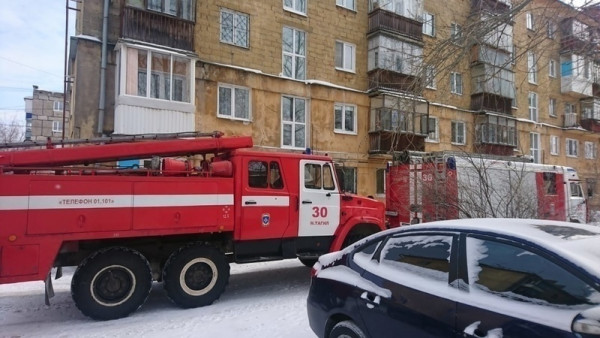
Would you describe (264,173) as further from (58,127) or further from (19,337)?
(58,127)

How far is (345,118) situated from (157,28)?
371 inches

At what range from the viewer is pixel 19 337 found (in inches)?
217

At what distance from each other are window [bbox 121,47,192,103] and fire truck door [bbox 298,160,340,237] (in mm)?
9365

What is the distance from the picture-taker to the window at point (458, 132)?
82.9 feet

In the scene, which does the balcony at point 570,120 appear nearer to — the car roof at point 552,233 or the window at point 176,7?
the window at point 176,7

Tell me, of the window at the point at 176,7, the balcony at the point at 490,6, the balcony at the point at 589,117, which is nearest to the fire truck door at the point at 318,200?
the balcony at the point at 490,6

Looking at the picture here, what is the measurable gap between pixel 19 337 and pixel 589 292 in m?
6.29

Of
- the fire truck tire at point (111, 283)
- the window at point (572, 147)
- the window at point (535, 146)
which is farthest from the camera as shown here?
the window at point (572, 147)

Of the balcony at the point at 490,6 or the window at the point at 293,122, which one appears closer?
the balcony at the point at 490,6

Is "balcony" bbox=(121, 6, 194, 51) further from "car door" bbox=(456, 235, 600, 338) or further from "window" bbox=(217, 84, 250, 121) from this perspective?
"car door" bbox=(456, 235, 600, 338)

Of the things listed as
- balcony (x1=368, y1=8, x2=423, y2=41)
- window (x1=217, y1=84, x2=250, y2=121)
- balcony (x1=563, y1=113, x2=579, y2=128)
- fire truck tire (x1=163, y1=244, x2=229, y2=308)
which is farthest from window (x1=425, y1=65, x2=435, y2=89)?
balcony (x1=563, y1=113, x2=579, y2=128)

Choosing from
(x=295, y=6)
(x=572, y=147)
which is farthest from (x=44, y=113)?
(x=572, y=147)

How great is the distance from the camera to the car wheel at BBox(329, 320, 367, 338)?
366 cm

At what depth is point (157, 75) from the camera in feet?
51.1
